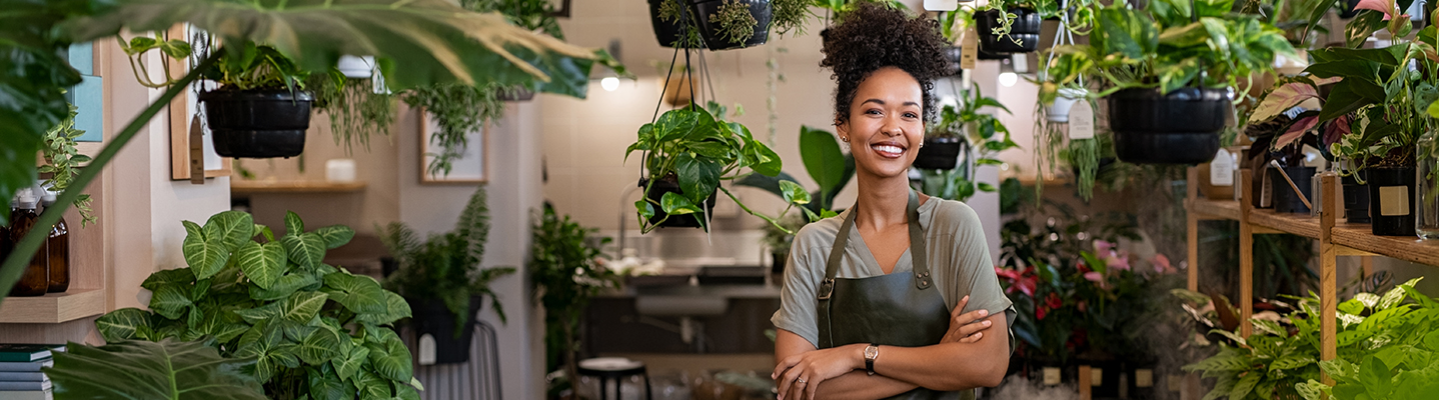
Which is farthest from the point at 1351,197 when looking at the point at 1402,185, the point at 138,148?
the point at 138,148

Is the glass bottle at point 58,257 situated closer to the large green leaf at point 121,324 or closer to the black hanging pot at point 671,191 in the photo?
the large green leaf at point 121,324

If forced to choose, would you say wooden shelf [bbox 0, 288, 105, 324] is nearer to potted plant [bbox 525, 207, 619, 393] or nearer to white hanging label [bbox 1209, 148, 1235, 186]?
potted plant [bbox 525, 207, 619, 393]

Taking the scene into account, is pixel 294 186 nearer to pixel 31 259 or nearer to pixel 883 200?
pixel 31 259

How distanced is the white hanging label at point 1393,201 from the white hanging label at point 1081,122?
18.5 inches

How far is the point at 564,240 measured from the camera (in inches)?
170

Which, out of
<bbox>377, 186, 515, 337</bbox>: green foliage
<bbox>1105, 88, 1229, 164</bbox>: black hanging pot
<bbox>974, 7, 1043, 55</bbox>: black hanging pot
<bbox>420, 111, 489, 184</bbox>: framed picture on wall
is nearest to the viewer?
<bbox>1105, 88, 1229, 164</bbox>: black hanging pot

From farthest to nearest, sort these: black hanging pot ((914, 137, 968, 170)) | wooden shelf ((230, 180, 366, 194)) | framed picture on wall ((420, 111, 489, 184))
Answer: wooden shelf ((230, 180, 366, 194))
framed picture on wall ((420, 111, 489, 184))
black hanging pot ((914, 137, 968, 170))

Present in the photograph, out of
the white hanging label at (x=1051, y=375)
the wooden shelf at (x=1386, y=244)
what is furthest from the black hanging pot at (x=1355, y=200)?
the white hanging label at (x=1051, y=375)

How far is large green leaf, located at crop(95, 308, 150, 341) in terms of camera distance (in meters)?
1.78

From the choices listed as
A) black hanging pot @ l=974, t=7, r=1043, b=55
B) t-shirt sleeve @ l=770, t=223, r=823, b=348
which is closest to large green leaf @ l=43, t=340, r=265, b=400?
t-shirt sleeve @ l=770, t=223, r=823, b=348

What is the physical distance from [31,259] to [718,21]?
142cm

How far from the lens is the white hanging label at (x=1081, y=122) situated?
1.87 metres

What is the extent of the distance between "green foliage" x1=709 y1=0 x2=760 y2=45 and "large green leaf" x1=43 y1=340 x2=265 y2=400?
926 millimetres

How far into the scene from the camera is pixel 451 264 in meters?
3.82
